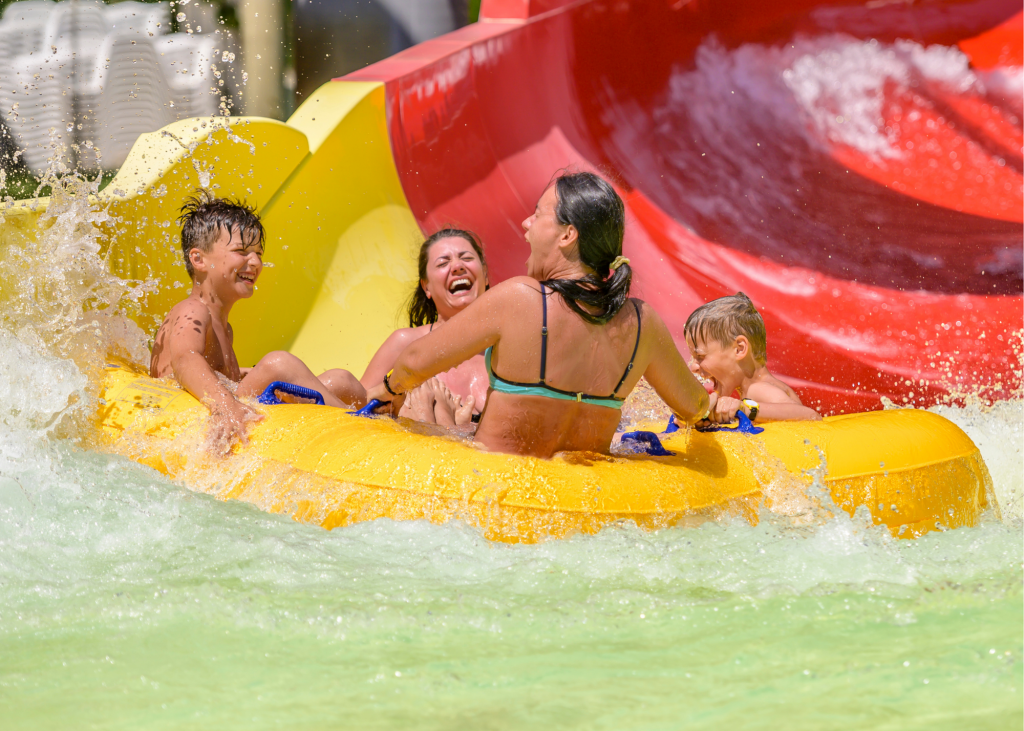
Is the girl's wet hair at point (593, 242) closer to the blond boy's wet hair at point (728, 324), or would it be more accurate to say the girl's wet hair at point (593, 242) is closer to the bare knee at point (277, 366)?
the blond boy's wet hair at point (728, 324)

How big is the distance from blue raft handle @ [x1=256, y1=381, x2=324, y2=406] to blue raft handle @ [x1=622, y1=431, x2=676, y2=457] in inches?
35.2

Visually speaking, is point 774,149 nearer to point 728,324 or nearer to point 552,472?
point 728,324

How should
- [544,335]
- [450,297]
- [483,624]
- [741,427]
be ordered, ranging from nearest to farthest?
[483,624] < [544,335] < [741,427] < [450,297]

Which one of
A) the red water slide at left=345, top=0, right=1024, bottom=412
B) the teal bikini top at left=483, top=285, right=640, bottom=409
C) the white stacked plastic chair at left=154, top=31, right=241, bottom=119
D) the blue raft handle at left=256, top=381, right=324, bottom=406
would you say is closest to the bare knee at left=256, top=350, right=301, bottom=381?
the blue raft handle at left=256, top=381, right=324, bottom=406

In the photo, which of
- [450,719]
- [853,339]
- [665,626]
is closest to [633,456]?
[665,626]

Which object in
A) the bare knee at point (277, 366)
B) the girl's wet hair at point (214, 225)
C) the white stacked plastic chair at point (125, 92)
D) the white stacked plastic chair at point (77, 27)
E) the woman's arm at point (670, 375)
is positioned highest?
the white stacked plastic chair at point (77, 27)

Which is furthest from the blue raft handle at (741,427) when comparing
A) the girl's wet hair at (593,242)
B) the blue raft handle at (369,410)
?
the blue raft handle at (369,410)

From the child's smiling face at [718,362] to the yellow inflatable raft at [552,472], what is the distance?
360 millimetres

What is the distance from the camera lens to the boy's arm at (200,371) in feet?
7.56

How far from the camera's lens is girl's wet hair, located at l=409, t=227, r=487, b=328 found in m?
3.28

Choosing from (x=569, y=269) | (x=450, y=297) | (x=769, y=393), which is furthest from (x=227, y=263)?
(x=769, y=393)

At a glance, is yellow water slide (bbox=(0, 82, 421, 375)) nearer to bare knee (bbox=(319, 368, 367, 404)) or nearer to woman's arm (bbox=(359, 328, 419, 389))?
woman's arm (bbox=(359, 328, 419, 389))

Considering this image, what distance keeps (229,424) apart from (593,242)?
3.25 feet

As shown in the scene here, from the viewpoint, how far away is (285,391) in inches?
100
